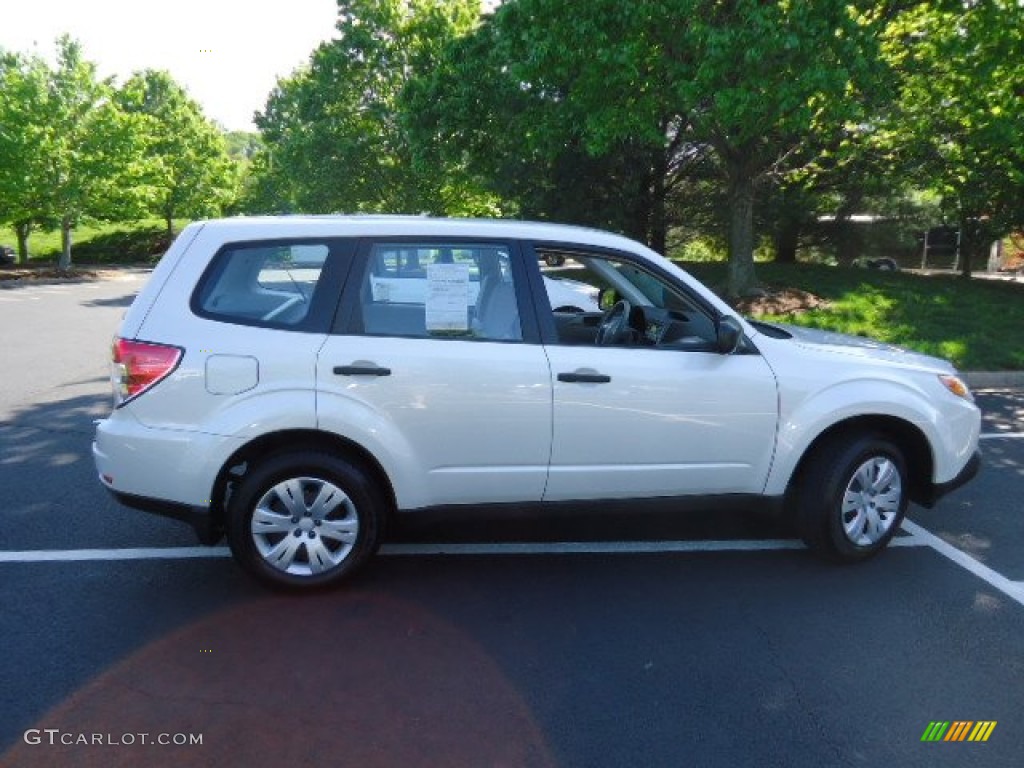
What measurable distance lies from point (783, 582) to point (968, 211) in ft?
64.6

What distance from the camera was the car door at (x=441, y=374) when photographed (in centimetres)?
386

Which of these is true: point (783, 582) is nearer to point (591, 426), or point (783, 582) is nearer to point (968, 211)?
point (591, 426)

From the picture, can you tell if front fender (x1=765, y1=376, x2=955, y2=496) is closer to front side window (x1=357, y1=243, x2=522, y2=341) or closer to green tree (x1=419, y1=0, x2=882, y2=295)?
front side window (x1=357, y1=243, x2=522, y2=341)

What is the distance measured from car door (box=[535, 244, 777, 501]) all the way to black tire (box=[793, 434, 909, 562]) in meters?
0.30

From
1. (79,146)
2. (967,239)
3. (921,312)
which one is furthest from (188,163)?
(921,312)

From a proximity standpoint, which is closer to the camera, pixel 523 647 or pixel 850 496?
pixel 523 647

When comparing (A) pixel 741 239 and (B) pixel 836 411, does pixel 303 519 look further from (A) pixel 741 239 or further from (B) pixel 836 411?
(A) pixel 741 239

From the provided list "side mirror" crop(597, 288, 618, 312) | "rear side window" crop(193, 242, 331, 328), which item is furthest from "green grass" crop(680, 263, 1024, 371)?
"rear side window" crop(193, 242, 331, 328)

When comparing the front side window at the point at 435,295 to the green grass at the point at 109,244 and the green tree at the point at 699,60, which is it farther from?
the green grass at the point at 109,244

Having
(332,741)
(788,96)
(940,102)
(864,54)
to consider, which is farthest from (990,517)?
(940,102)

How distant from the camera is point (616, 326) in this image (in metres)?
4.62

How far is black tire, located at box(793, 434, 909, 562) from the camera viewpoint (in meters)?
4.31

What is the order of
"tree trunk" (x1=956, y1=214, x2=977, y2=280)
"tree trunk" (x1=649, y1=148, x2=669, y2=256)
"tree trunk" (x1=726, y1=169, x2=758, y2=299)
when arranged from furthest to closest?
"tree trunk" (x1=649, y1=148, x2=669, y2=256), "tree trunk" (x1=956, y1=214, x2=977, y2=280), "tree trunk" (x1=726, y1=169, x2=758, y2=299)

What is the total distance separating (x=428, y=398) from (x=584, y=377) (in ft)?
2.47
